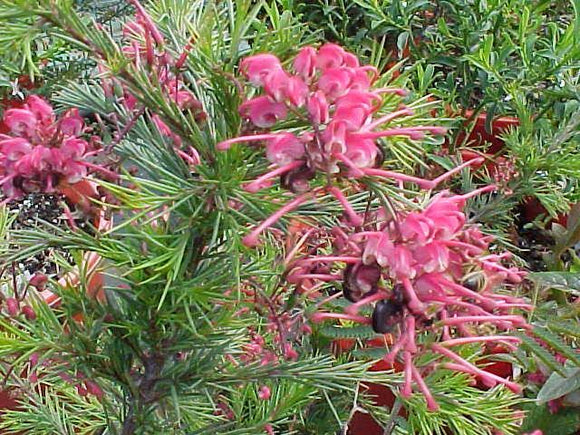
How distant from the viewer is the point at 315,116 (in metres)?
0.37

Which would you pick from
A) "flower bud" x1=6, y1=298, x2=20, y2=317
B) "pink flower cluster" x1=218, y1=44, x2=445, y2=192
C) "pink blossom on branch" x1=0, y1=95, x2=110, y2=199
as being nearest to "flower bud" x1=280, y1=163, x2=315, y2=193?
"pink flower cluster" x1=218, y1=44, x2=445, y2=192

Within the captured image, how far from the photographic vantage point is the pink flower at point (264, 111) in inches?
14.9

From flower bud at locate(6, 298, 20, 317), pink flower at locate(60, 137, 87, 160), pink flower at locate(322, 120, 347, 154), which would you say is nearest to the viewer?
pink flower at locate(322, 120, 347, 154)

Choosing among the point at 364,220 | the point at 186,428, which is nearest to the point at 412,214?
the point at 364,220

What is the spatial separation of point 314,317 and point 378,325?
4 centimetres

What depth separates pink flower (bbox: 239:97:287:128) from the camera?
0.38 metres

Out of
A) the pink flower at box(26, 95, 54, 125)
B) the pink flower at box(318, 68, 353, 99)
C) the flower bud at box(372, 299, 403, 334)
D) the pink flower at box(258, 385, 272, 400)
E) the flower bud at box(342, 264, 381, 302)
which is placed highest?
the pink flower at box(318, 68, 353, 99)

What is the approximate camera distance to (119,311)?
1.74 feet

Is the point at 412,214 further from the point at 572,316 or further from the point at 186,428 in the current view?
the point at 572,316

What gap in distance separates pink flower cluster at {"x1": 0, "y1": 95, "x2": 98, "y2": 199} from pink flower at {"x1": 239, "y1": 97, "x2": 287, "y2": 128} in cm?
14

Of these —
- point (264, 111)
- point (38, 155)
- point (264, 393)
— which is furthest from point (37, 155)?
A: point (264, 393)

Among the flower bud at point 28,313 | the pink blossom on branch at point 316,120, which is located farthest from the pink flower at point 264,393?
the pink blossom on branch at point 316,120

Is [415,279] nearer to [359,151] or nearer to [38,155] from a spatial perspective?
[359,151]

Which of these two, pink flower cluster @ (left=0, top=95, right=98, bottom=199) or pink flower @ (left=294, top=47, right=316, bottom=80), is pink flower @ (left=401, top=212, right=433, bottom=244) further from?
pink flower cluster @ (left=0, top=95, right=98, bottom=199)
